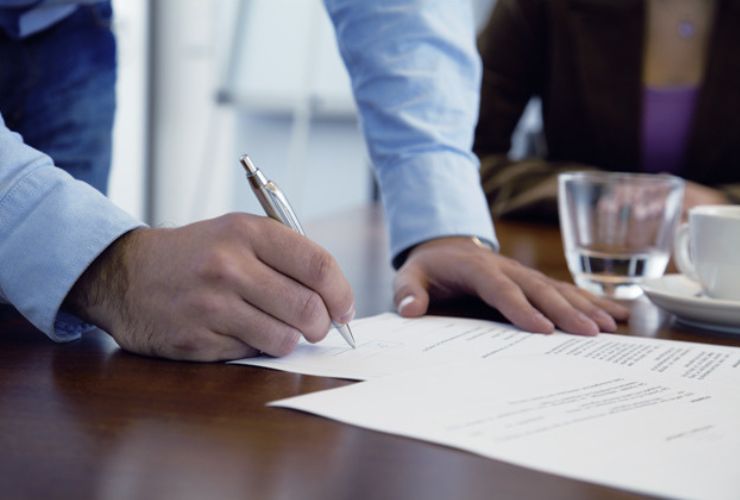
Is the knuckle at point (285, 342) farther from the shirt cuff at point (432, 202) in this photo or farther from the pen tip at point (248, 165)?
the shirt cuff at point (432, 202)

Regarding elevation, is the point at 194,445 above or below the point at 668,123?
above

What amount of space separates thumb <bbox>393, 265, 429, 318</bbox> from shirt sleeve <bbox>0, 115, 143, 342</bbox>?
247 millimetres

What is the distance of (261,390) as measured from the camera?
534 millimetres

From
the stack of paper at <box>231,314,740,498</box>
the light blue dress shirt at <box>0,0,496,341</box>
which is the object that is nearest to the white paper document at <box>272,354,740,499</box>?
the stack of paper at <box>231,314,740,498</box>

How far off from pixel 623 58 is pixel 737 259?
1.09 m

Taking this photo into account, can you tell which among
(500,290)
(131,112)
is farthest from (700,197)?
(131,112)

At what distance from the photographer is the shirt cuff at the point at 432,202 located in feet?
3.07

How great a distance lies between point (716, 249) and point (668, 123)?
1.06 m

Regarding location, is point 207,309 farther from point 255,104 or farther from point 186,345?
point 255,104

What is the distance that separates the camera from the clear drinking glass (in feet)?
3.18

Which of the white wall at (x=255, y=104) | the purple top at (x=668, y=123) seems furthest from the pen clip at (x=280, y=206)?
the white wall at (x=255, y=104)

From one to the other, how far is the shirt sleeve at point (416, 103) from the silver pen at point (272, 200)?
1.02ft

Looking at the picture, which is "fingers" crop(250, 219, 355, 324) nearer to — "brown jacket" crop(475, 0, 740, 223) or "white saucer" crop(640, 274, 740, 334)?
"white saucer" crop(640, 274, 740, 334)

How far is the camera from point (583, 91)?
6.18ft
